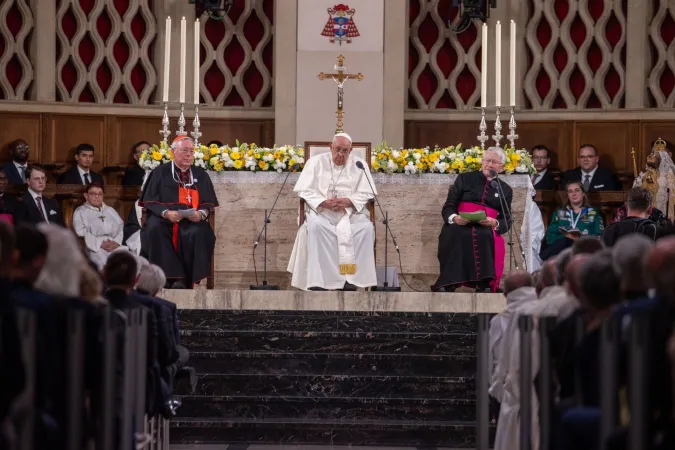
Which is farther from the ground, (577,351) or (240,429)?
(577,351)

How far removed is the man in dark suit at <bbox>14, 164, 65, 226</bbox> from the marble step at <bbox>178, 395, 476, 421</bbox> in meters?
4.06

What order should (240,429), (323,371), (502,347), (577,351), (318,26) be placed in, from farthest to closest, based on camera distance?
(318,26) → (323,371) → (240,429) → (502,347) → (577,351)

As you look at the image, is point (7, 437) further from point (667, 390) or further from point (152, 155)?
point (152, 155)

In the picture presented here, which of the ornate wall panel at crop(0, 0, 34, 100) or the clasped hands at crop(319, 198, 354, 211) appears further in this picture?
the ornate wall panel at crop(0, 0, 34, 100)

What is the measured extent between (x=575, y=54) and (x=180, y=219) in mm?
5666

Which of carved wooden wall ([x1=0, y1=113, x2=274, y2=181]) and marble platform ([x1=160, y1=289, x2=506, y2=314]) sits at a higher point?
carved wooden wall ([x1=0, y1=113, x2=274, y2=181])

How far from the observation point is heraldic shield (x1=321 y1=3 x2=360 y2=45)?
12.7 m

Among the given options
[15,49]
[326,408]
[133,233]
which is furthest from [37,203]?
[326,408]

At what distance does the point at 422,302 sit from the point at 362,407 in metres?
1.72

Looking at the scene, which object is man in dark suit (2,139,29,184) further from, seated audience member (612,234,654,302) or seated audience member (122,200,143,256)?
seated audience member (612,234,654,302)

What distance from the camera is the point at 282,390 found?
25.6 ft

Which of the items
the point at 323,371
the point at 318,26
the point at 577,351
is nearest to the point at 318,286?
the point at 323,371

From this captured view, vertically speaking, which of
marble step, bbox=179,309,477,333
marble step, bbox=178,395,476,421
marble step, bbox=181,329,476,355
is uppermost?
marble step, bbox=179,309,477,333

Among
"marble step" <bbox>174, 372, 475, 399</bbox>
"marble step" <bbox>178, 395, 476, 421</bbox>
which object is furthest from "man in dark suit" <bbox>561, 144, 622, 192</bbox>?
"marble step" <bbox>178, 395, 476, 421</bbox>
